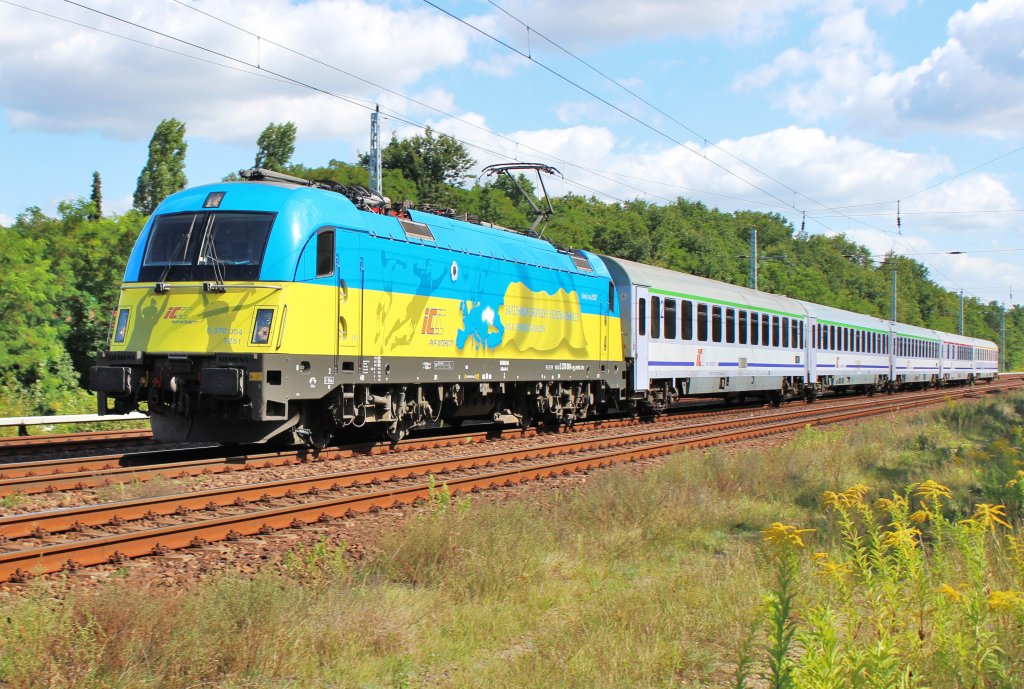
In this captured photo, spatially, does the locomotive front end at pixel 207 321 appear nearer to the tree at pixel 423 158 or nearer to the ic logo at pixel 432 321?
the ic logo at pixel 432 321

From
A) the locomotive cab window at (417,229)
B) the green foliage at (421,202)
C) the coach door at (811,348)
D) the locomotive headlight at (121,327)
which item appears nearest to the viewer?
the locomotive headlight at (121,327)

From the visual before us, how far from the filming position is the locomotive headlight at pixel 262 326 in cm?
1155

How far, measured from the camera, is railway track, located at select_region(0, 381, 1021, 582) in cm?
762

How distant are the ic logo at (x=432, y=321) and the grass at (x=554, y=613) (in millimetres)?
5326

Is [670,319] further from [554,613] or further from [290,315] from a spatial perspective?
[554,613]

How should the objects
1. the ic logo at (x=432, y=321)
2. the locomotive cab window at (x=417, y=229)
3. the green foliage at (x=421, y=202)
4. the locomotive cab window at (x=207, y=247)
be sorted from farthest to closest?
1. the green foliage at (x=421, y=202)
2. the ic logo at (x=432, y=321)
3. the locomotive cab window at (x=417, y=229)
4. the locomotive cab window at (x=207, y=247)

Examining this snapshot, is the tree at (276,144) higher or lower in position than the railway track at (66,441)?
higher

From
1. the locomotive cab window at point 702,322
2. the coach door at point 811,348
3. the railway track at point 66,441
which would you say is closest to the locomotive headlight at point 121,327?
the railway track at point 66,441

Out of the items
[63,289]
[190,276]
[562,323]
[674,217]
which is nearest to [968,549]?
[190,276]

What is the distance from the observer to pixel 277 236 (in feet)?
38.8

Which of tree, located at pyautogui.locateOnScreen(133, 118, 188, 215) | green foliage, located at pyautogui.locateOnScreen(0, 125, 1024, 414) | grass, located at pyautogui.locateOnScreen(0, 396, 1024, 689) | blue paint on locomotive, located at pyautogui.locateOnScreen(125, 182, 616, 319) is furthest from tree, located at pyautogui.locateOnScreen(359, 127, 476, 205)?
grass, located at pyautogui.locateOnScreen(0, 396, 1024, 689)

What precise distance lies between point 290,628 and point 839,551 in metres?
4.70

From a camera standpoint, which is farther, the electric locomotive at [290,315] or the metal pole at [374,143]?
the metal pole at [374,143]

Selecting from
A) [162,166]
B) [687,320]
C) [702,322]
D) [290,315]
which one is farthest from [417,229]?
[162,166]
